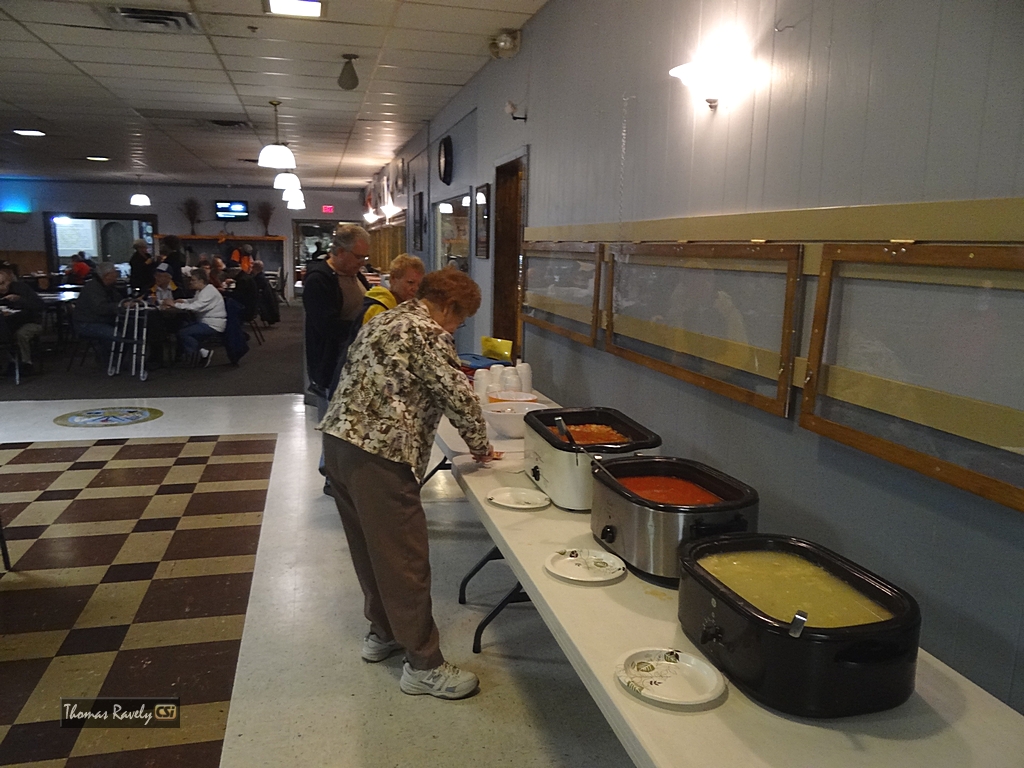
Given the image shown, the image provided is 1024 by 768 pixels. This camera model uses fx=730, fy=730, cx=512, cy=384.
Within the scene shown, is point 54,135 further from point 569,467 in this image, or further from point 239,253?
point 569,467

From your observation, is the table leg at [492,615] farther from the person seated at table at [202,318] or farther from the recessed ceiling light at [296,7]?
the person seated at table at [202,318]

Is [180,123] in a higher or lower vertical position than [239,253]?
higher

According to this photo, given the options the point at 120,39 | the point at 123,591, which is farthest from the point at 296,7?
the point at 123,591

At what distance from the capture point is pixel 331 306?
3.71m

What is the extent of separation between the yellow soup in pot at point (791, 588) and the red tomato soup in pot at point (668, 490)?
0.27 meters

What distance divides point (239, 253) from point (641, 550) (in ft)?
46.8

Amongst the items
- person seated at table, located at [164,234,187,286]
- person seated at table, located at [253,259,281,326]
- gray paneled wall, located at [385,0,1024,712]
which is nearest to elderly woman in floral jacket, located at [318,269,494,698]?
gray paneled wall, located at [385,0,1024,712]

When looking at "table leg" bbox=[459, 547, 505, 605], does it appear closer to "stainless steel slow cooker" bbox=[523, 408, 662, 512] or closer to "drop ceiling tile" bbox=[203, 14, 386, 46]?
"stainless steel slow cooker" bbox=[523, 408, 662, 512]

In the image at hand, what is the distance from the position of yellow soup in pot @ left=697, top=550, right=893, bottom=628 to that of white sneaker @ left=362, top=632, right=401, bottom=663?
1.45 meters

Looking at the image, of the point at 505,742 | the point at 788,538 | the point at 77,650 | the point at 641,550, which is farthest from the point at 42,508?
the point at 788,538

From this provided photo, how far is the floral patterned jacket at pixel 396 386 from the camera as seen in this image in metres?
2.11

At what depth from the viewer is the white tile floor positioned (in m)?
2.08

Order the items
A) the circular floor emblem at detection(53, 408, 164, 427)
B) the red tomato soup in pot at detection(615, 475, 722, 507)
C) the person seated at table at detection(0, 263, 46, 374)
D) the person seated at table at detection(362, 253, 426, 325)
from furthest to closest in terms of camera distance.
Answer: the person seated at table at detection(0, 263, 46, 374) < the circular floor emblem at detection(53, 408, 164, 427) < the person seated at table at detection(362, 253, 426, 325) < the red tomato soup in pot at detection(615, 475, 722, 507)

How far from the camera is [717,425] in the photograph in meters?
2.23
